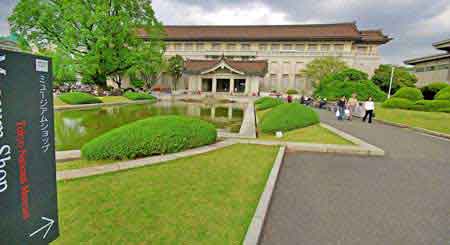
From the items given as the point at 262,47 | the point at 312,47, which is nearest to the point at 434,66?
the point at 312,47

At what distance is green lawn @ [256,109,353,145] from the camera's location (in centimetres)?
775

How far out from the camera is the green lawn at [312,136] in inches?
305

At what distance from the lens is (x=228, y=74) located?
41.6m

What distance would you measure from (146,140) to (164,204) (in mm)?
2450

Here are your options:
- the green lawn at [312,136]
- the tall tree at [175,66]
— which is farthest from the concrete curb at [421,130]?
the tall tree at [175,66]

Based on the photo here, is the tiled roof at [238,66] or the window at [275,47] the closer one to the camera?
the tiled roof at [238,66]

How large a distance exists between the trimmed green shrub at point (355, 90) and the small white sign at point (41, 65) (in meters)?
26.1

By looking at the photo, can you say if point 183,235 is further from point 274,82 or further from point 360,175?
point 274,82

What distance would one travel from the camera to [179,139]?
19.2 feet

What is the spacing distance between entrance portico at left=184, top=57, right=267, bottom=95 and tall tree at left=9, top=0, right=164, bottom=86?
1859 centimetres

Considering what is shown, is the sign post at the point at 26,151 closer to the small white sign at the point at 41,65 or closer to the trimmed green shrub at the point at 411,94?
the small white sign at the point at 41,65

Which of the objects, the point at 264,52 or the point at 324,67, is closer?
the point at 324,67

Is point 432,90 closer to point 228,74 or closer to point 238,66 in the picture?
point 238,66

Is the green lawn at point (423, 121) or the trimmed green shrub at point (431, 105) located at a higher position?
the trimmed green shrub at point (431, 105)
